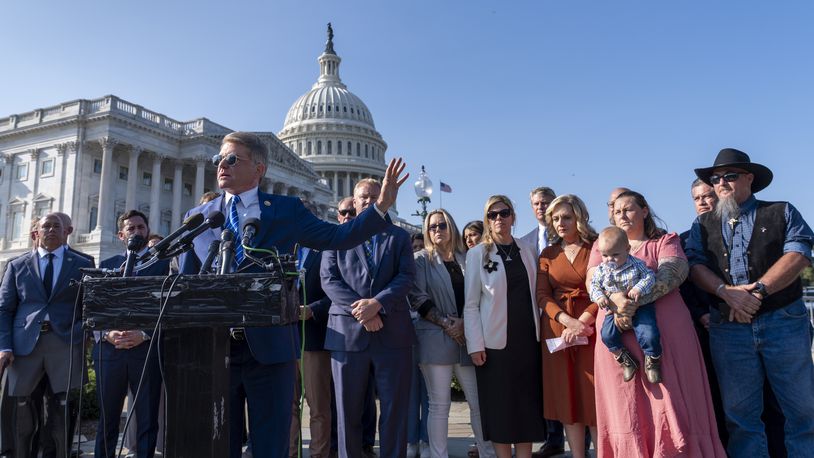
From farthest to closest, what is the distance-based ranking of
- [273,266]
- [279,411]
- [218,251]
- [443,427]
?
1. [443,427]
2. [279,411]
3. [218,251]
4. [273,266]

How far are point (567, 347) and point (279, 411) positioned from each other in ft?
7.85

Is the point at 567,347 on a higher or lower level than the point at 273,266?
lower

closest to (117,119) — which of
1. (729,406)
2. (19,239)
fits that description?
(19,239)

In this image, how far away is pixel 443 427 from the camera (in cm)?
486

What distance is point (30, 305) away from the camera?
17.0 feet

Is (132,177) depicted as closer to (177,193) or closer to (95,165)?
(95,165)

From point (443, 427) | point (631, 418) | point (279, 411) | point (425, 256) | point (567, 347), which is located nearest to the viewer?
point (279, 411)

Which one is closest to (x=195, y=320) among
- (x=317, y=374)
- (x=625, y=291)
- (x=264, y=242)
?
(x=264, y=242)

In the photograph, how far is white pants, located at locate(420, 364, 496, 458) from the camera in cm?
483

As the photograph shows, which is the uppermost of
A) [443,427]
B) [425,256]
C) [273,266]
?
[425,256]

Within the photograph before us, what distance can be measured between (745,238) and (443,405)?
8.74 ft

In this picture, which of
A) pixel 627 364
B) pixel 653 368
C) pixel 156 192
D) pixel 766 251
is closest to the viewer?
pixel 653 368

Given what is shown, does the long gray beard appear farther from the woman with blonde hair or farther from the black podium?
the black podium

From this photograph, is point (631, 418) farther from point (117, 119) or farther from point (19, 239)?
point (19, 239)
